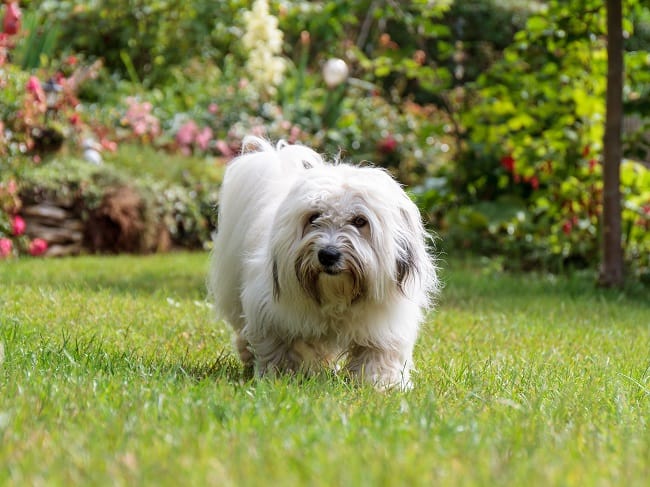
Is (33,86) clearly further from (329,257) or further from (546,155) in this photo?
(329,257)

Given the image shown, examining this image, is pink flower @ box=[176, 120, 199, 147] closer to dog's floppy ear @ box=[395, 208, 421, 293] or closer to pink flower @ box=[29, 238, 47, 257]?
pink flower @ box=[29, 238, 47, 257]

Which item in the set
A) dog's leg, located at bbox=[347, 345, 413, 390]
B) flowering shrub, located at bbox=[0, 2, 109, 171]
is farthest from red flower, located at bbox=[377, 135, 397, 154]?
dog's leg, located at bbox=[347, 345, 413, 390]

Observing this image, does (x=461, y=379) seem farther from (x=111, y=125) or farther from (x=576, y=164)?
(x=111, y=125)

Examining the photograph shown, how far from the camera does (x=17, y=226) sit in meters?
8.85

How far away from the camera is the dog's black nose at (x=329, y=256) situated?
12.7 ft

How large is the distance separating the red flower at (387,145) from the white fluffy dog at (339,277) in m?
9.11

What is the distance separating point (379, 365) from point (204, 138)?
8309 mm

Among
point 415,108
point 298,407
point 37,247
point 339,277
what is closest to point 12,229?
point 37,247

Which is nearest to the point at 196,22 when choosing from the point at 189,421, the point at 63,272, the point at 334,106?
the point at 334,106

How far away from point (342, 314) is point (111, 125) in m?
8.25

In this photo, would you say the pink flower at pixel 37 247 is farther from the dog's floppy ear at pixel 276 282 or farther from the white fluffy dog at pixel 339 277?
the dog's floppy ear at pixel 276 282

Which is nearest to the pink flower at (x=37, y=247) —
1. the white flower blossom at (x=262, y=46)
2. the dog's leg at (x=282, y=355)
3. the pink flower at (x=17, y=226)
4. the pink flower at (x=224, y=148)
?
the pink flower at (x=17, y=226)

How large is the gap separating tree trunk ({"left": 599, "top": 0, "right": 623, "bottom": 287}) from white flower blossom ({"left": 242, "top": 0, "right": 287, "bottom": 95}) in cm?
704

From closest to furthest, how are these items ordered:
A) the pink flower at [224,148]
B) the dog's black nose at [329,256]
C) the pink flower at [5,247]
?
the dog's black nose at [329,256]
the pink flower at [5,247]
the pink flower at [224,148]
